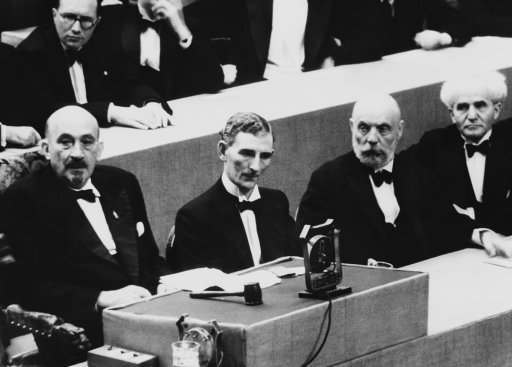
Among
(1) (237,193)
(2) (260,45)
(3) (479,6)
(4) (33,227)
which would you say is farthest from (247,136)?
(3) (479,6)

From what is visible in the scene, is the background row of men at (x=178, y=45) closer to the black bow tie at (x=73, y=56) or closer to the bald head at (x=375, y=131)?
the black bow tie at (x=73, y=56)

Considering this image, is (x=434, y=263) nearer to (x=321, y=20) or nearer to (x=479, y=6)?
(x=321, y=20)

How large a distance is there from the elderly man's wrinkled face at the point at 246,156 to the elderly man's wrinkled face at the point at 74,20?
2.74 ft

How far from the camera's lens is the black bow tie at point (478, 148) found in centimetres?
548

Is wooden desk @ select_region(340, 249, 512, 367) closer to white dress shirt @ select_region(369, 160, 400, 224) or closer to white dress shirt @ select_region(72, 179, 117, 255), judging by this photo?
white dress shirt @ select_region(369, 160, 400, 224)

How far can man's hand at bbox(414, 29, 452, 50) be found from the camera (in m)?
6.83

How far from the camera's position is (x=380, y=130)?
4.95 m

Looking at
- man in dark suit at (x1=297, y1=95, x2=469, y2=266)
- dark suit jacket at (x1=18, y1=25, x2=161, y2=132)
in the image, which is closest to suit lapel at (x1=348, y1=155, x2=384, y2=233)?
man in dark suit at (x1=297, y1=95, x2=469, y2=266)

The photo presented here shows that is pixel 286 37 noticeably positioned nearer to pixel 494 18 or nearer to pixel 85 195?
pixel 494 18

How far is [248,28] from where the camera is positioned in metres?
5.89

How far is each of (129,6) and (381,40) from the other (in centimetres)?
197

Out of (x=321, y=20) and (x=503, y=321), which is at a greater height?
(x=321, y=20)

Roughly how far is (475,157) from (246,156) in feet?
5.11

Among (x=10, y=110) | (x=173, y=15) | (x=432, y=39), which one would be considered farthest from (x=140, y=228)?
(x=432, y=39)
